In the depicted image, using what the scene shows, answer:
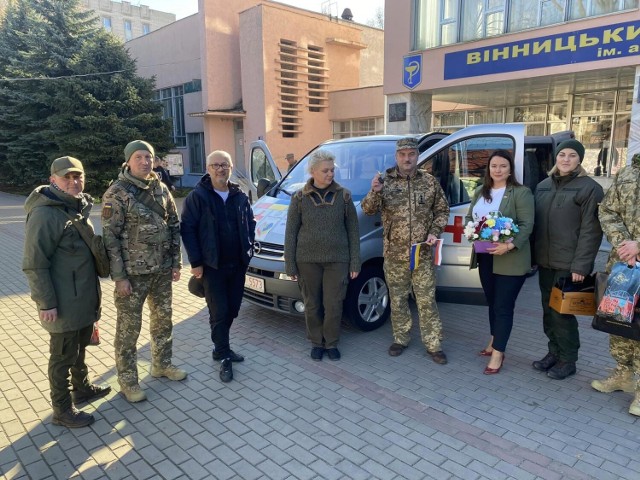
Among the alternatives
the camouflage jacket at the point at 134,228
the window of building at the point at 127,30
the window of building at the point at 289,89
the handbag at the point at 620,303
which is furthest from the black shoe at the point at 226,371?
the window of building at the point at 127,30

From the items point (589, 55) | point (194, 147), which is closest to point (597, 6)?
point (589, 55)

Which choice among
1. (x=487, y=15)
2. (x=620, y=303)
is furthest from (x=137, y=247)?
(x=487, y=15)

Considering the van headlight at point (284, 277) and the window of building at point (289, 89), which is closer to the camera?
the van headlight at point (284, 277)

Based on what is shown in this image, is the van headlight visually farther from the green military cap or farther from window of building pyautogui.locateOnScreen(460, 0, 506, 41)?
window of building pyautogui.locateOnScreen(460, 0, 506, 41)

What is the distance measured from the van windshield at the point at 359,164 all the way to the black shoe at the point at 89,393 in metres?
2.83

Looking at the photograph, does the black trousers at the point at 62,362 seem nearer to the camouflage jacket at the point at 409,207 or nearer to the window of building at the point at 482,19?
the camouflage jacket at the point at 409,207

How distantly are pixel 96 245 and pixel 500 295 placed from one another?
10.6ft

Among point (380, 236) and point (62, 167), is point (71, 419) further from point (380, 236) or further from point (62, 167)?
point (380, 236)

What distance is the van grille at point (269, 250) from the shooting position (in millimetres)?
4625

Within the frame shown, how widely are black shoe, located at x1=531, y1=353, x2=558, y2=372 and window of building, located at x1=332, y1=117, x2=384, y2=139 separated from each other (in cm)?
1626

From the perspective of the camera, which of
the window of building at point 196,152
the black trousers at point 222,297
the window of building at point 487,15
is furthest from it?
the window of building at point 196,152

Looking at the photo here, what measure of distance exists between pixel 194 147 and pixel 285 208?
74.9 feet

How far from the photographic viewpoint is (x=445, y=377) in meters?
4.00

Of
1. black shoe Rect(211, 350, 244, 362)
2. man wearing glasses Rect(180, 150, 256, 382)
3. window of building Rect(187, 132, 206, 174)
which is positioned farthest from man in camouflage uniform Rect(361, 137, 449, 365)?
window of building Rect(187, 132, 206, 174)
